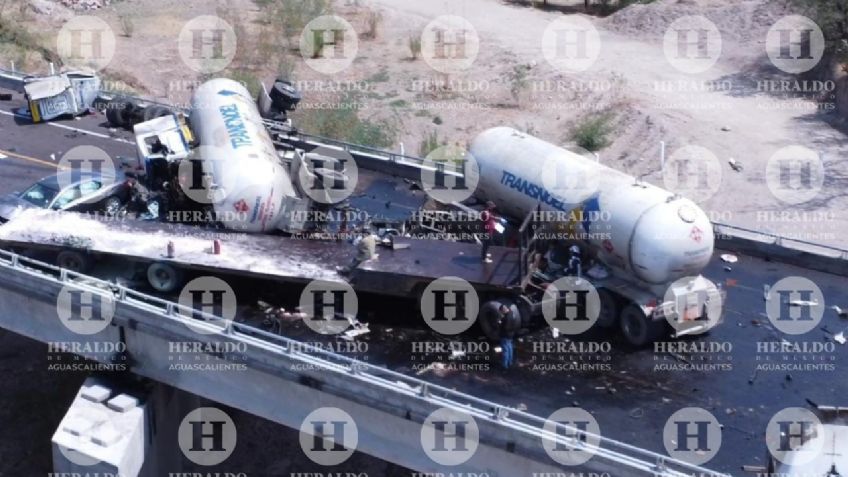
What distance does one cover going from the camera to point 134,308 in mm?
18188

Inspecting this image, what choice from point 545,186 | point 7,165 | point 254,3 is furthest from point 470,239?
point 254,3

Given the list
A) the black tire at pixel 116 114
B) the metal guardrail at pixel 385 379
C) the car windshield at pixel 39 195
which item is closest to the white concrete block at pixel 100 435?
the metal guardrail at pixel 385 379

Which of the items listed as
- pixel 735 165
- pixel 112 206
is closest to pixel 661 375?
pixel 112 206

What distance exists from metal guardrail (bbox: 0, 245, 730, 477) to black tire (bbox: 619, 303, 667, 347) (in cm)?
287

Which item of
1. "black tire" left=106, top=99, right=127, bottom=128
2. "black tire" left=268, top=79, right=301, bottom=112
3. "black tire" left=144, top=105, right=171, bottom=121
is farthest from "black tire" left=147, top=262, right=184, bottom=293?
"black tire" left=106, top=99, right=127, bottom=128

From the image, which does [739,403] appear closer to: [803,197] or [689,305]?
[689,305]

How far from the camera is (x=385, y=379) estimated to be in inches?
652

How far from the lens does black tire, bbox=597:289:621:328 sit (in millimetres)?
18219

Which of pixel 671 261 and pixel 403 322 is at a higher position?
pixel 671 261

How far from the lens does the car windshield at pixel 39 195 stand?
21.5m

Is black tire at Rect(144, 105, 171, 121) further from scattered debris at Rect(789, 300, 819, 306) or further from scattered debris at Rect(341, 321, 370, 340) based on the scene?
scattered debris at Rect(789, 300, 819, 306)

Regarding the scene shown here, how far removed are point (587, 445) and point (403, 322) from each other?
5.06 metres

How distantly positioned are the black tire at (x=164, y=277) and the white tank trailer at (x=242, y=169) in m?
→ 1.47

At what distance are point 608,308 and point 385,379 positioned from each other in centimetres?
420
